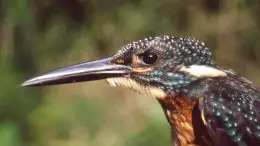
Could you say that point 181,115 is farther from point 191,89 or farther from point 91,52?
point 91,52

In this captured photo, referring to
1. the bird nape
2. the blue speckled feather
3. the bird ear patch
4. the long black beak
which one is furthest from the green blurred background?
the blue speckled feather

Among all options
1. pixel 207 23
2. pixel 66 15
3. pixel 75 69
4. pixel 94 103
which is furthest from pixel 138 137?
→ pixel 75 69

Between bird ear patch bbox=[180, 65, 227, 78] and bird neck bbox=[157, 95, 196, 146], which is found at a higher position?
bird ear patch bbox=[180, 65, 227, 78]

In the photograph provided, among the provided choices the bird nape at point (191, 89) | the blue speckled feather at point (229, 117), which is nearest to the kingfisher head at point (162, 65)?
the bird nape at point (191, 89)

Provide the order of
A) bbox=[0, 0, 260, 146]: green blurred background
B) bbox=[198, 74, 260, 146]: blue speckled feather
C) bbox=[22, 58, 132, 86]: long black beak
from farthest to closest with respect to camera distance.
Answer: bbox=[0, 0, 260, 146]: green blurred background → bbox=[22, 58, 132, 86]: long black beak → bbox=[198, 74, 260, 146]: blue speckled feather

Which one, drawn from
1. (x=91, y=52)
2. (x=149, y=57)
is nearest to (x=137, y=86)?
(x=149, y=57)

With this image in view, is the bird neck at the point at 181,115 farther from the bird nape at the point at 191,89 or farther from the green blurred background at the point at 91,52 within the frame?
the green blurred background at the point at 91,52

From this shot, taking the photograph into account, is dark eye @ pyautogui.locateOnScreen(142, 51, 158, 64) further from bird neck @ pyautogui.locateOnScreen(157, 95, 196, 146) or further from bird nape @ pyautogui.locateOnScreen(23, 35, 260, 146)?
bird neck @ pyautogui.locateOnScreen(157, 95, 196, 146)

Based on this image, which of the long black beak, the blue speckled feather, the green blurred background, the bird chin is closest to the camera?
the blue speckled feather
